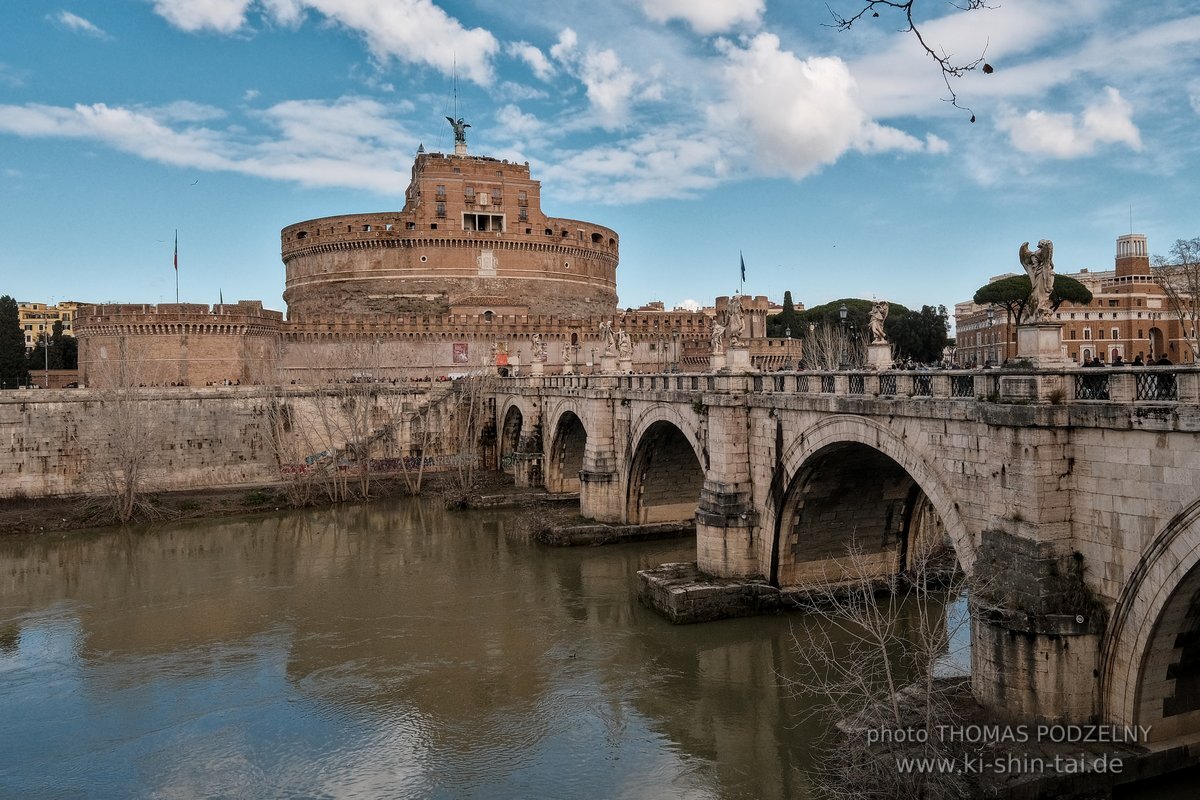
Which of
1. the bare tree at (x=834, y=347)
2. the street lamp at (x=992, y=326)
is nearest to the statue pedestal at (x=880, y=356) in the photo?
the bare tree at (x=834, y=347)

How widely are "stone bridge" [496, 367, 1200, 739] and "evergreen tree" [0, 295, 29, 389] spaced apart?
149 ft

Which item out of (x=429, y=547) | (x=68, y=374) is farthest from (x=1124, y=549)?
(x=68, y=374)

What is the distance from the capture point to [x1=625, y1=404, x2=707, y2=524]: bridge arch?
22.3 meters

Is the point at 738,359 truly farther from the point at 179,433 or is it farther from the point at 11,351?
the point at 11,351

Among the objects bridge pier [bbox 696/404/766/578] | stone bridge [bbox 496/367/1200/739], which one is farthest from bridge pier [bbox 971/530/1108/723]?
bridge pier [bbox 696/404/766/578]

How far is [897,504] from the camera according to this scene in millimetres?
16625

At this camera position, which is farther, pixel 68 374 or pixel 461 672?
pixel 68 374

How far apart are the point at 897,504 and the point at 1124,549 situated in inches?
320

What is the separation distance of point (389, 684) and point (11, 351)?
44277mm

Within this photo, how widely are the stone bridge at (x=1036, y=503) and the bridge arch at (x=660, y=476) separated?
599 centimetres

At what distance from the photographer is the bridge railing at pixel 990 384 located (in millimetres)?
8086

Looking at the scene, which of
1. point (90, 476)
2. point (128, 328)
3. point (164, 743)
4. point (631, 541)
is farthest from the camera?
point (128, 328)

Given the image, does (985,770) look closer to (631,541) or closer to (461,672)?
(461,672)

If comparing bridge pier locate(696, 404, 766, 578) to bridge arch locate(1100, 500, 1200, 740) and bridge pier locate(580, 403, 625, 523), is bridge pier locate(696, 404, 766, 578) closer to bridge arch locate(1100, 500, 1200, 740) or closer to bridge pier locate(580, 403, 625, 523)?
→ bridge pier locate(580, 403, 625, 523)
